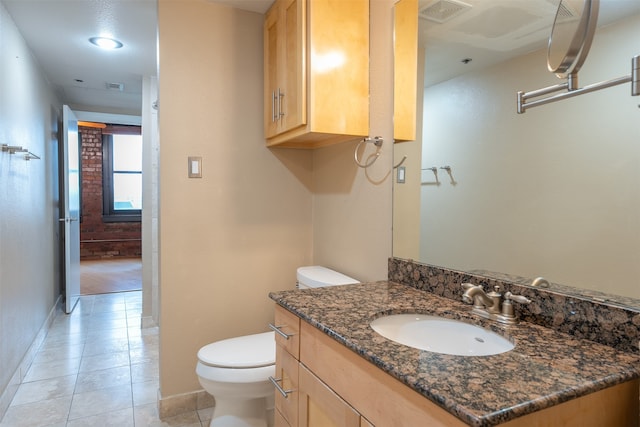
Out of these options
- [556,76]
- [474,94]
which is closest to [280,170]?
[474,94]

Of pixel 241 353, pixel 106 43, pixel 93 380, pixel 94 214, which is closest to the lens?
pixel 241 353

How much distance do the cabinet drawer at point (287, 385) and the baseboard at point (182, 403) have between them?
956 mm

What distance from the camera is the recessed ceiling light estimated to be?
2680 millimetres

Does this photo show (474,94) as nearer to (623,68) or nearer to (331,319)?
(623,68)

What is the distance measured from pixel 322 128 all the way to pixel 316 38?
1.25 ft

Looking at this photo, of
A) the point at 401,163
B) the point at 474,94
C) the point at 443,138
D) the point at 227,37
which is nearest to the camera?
the point at 474,94

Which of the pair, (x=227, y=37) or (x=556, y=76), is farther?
(x=227, y=37)

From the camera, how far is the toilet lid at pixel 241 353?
5.51 feet

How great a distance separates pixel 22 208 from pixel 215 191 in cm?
156

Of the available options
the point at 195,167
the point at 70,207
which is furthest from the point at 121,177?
the point at 195,167

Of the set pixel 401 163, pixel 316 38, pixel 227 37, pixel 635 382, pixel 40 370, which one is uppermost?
pixel 227 37

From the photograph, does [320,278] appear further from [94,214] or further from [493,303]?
[94,214]

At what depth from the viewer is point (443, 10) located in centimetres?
145

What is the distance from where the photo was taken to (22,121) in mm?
2645
